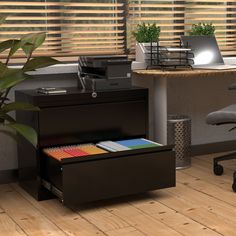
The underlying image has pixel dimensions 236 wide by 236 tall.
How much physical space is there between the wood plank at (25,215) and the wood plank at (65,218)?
0.10 feet

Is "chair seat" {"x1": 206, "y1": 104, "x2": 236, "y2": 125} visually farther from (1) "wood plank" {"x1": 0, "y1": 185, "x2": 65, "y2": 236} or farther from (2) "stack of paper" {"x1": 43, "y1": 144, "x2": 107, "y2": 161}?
(1) "wood plank" {"x1": 0, "y1": 185, "x2": 65, "y2": 236}

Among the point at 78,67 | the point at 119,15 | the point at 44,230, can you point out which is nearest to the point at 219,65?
the point at 119,15

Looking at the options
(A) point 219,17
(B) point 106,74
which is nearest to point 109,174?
(B) point 106,74

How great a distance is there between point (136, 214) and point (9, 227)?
0.66 metres

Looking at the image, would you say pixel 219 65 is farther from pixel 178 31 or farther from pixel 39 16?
pixel 39 16

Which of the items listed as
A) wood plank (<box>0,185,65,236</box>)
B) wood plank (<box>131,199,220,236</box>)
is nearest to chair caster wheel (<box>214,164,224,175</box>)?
wood plank (<box>131,199,220,236</box>)

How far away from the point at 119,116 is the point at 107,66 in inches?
12.4

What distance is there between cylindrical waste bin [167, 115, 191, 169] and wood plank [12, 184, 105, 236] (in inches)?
39.0

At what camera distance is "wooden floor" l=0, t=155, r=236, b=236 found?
2475 millimetres

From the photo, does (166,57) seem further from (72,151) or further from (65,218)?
(65,218)

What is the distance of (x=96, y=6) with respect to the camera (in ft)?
11.9

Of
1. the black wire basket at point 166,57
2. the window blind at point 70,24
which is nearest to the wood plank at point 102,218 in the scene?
the black wire basket at point 166,57

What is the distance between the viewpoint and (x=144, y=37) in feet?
11.8

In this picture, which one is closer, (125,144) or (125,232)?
(125,232)
